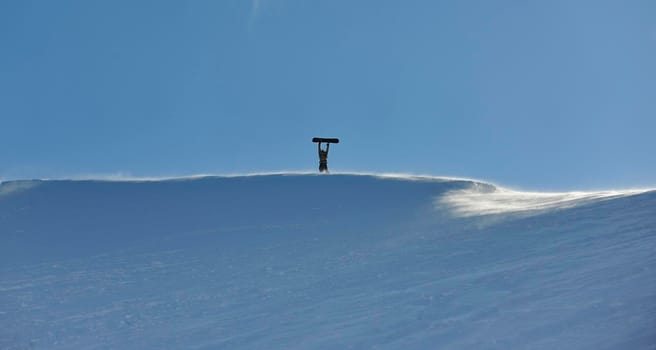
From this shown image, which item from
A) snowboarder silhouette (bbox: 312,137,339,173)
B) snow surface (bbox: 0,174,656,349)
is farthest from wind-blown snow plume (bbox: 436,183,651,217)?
snowboarder silhouette (bbox: 312,137,339,173)

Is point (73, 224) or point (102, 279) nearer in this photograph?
point (102, 279)

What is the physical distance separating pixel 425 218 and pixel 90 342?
23.2 ft

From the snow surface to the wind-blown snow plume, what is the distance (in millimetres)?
71

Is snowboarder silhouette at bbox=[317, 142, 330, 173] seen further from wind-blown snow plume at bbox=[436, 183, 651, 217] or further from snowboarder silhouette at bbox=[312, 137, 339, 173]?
wind-blown snow plume at bbox=[436, 183, 651, 217]

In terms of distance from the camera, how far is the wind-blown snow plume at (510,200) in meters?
12.9

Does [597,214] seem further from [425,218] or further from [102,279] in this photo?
[102,279]

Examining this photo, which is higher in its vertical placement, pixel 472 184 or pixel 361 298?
pixel 472 184

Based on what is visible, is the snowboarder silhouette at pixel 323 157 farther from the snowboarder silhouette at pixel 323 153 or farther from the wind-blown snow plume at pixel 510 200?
the wind-blown snow plume at pixel 510 200

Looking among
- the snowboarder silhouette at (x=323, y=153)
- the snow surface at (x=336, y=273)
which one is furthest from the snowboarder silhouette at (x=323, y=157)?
the snow surface at (x=336, y=273)

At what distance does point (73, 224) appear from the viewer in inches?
602

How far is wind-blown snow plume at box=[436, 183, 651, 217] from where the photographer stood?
42.4 ft

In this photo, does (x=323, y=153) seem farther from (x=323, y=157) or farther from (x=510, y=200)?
(x=510, y=200)

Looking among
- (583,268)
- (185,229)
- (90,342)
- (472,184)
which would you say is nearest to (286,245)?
(185,229)

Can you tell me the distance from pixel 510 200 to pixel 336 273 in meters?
6.71
